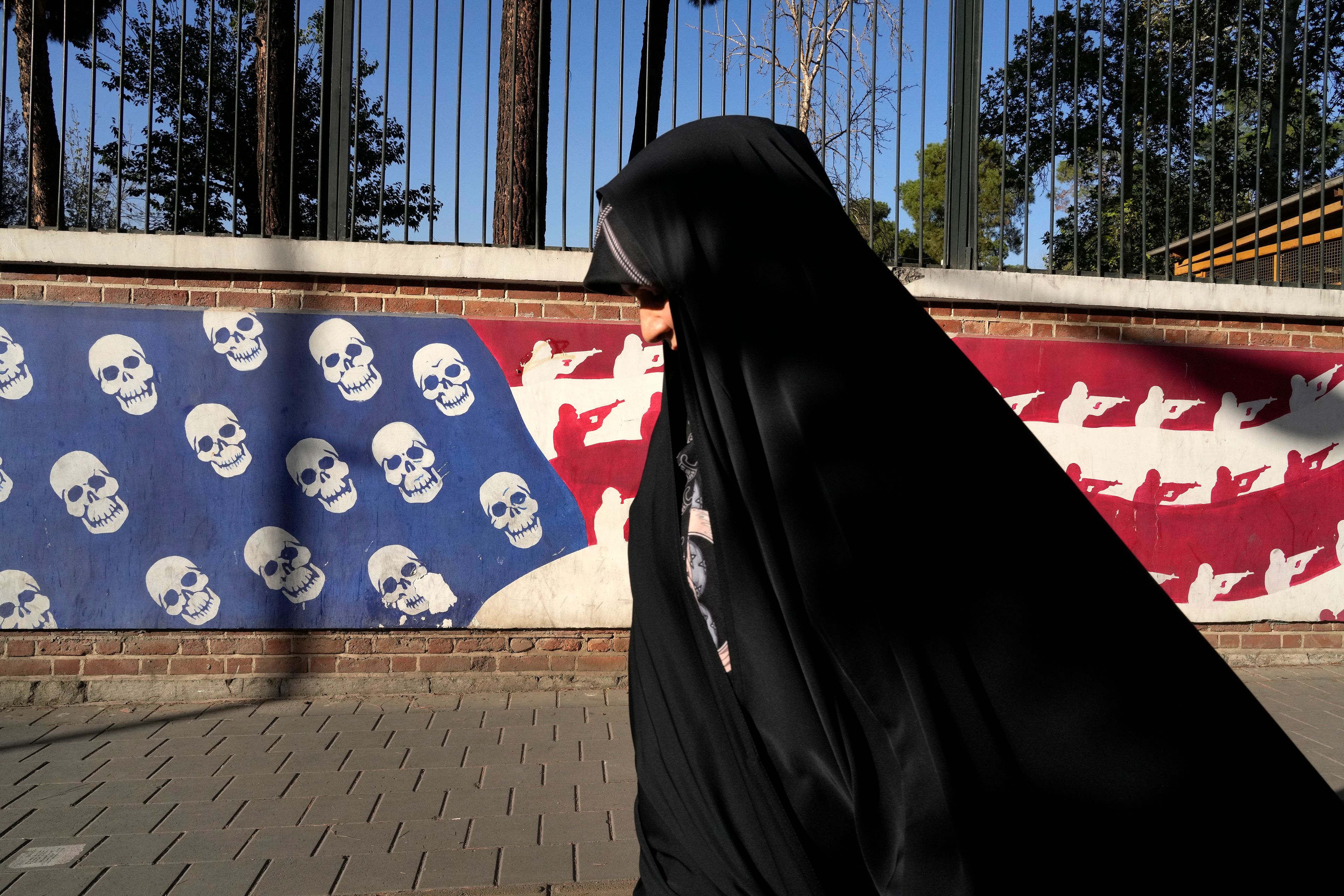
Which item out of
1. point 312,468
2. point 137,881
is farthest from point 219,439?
point 137,881

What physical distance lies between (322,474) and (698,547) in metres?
3.46

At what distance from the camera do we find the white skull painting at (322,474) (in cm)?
487

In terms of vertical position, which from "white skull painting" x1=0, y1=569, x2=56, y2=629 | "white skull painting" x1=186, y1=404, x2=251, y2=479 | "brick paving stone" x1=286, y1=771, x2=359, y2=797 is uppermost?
"white skull painting" x1=186, y1=404, x2=251, y2=479

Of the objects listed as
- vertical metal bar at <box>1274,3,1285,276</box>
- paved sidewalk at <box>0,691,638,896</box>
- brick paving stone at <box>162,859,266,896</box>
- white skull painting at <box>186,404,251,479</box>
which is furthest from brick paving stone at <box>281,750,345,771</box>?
vertical metal bar at <box>1274,3,1285,276</box>

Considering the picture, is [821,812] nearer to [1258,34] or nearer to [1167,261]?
[1167,261]

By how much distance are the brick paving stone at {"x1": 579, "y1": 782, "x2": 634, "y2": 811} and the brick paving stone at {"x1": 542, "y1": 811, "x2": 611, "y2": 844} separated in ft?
0.22

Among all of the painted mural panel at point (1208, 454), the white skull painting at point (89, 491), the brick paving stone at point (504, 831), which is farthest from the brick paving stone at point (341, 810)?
the painted mural panel at point (1208, 454)

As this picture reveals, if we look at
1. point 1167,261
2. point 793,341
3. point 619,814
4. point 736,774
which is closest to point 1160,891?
point 736,774

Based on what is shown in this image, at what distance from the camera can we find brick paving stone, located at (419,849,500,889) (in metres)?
3.07

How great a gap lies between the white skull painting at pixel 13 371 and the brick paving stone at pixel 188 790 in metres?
2.02

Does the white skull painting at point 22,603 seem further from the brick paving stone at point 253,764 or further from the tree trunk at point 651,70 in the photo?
the tree trunk at point 651,70

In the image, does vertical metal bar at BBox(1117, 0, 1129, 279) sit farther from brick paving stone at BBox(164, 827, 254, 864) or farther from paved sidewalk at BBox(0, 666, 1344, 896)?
brick paving stone at BBox(164, 827, 254, 864)

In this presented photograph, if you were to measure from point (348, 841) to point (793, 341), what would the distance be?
104 inches

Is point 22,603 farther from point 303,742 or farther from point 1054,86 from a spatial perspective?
point 1054,86
